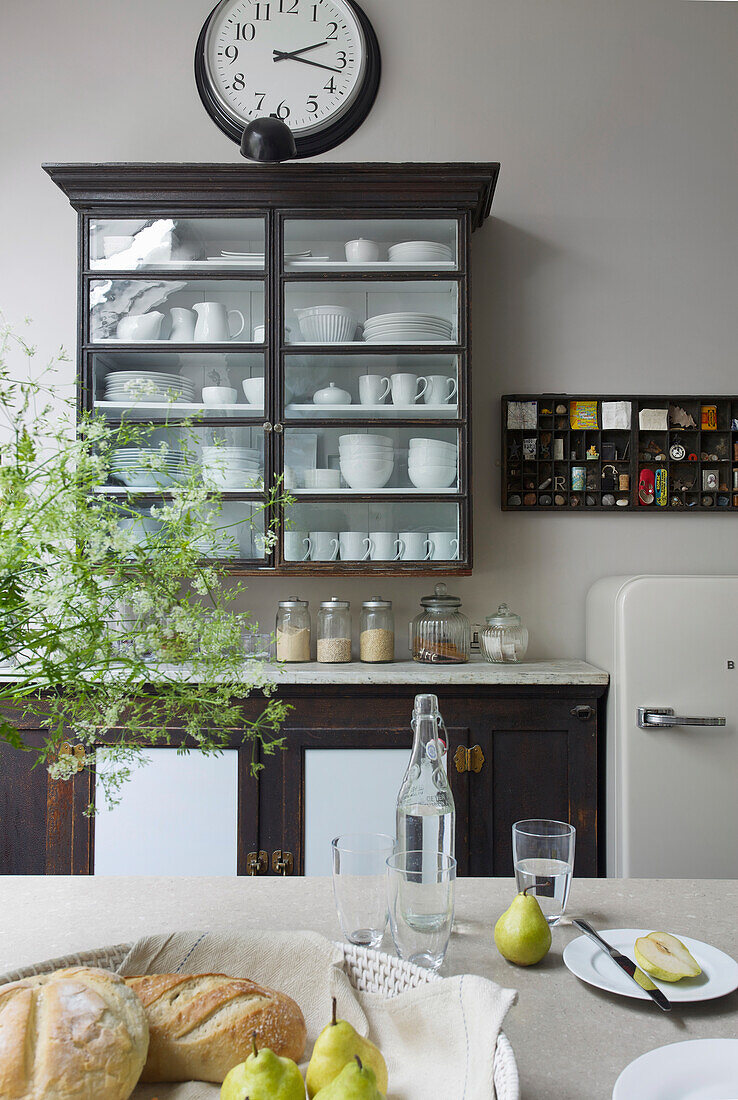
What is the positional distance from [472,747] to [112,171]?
2027 mm

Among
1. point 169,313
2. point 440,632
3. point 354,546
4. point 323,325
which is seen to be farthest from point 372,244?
point 440,632

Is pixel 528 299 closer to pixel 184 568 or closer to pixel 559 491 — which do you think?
pixel 559 491

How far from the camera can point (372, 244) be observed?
8.61 feet

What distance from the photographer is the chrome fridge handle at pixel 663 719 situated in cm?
225

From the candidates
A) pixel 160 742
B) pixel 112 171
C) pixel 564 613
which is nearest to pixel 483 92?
pixel 112 171

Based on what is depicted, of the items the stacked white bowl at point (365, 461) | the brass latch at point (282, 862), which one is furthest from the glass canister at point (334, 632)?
the brass latch at point (282, 862)

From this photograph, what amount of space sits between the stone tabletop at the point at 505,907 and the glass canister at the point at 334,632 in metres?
1.41

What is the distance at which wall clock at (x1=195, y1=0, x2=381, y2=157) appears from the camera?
9.41 ft

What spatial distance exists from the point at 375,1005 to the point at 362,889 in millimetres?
151

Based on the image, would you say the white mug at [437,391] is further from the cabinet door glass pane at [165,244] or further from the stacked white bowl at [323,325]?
the cabinet door glass pane at [165,244]

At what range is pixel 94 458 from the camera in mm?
741

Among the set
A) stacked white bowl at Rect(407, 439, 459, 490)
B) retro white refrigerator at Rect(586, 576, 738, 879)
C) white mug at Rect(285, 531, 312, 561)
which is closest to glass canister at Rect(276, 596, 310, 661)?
white mug at Rect(285, 531, 312, 561)

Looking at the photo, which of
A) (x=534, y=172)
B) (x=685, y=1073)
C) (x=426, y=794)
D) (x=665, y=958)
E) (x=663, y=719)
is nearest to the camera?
(x=685, y=1073)

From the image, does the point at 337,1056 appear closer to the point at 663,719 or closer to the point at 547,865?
the point at 547,865
